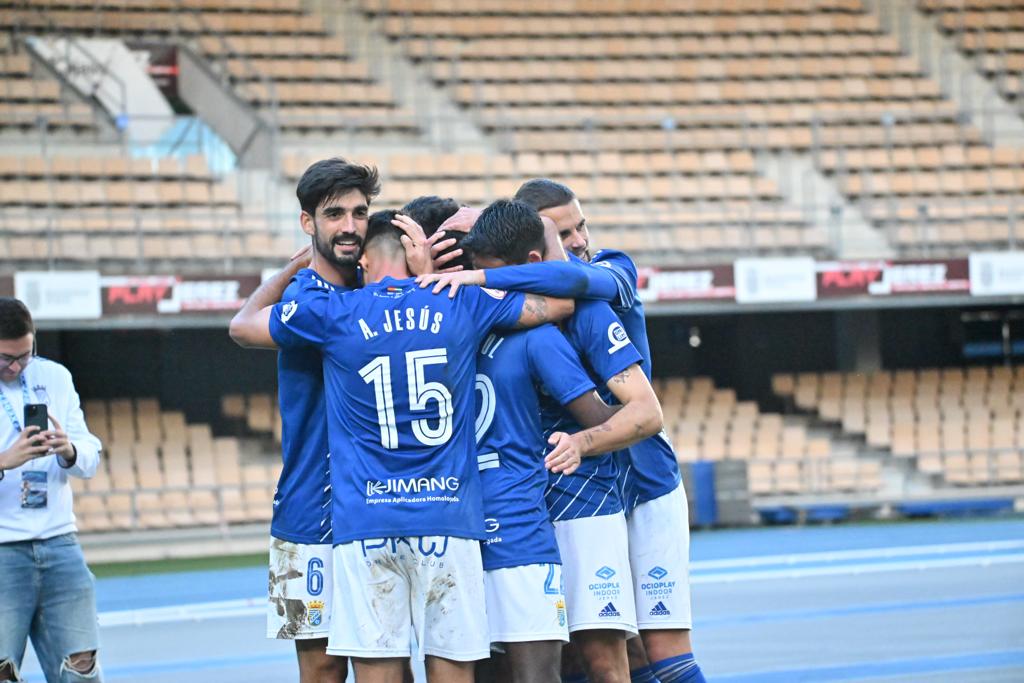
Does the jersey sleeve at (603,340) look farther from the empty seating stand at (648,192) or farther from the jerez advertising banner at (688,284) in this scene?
the empty seating stand at (648,192)

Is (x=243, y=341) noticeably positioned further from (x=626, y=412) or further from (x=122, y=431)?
(x=122, y=431)

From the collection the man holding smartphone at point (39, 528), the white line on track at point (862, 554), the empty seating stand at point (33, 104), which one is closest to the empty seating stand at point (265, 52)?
the empty seating stand at point (33, 104)

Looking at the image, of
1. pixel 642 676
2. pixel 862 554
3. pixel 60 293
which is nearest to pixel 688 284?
pixel 862 554

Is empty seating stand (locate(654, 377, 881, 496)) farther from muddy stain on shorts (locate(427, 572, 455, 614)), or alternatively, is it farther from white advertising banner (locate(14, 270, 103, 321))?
muddy stain on shorts (locate(427, 572, 455, 614))

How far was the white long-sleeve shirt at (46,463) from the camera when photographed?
562 centimetres

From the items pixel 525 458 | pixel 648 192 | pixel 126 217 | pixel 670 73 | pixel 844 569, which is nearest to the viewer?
pixel 525 458

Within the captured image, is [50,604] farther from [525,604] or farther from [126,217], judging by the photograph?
[126,217]

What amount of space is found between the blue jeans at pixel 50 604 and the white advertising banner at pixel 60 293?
12384mm

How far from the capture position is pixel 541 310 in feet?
16.1

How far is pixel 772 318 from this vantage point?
25.0 m

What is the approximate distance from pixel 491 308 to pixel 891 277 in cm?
1667

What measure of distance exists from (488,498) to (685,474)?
47.7 ft

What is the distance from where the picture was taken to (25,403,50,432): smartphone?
5523 millimetres

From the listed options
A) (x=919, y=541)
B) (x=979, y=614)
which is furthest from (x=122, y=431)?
(x=979, y=614)
